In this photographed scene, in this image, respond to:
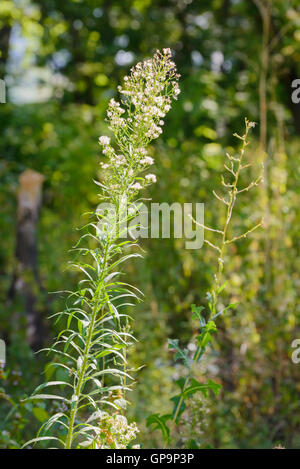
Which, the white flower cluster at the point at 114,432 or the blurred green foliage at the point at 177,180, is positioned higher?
the blurred green foliage at the point at 177,180

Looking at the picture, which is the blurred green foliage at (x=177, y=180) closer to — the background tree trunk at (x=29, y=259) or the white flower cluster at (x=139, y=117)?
the background tree trunk at (x=29, y=259)

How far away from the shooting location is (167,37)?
849 cm

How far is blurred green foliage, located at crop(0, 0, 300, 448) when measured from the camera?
3.34 m

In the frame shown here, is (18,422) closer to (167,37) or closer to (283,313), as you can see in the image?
(283,313)

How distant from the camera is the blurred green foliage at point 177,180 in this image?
11.0ft

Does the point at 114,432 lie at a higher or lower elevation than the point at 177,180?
lower

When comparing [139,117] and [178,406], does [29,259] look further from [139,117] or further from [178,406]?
[139,117]

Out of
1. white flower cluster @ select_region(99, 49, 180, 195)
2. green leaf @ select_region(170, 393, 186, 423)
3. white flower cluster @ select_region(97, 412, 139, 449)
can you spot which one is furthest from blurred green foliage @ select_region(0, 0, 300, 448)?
white flower cluster @ select_region(99, 49, 180, 195)

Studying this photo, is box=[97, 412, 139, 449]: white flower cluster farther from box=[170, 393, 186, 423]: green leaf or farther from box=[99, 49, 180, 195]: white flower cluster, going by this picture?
box=[99, 49, 180, 195]: white flower cluster

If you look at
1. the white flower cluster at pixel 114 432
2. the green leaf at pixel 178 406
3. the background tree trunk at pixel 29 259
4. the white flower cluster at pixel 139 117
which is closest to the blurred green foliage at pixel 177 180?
the background tree trunk at pixel 29 259

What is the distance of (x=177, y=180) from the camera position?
15.0 ft

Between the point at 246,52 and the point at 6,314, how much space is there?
562 cm

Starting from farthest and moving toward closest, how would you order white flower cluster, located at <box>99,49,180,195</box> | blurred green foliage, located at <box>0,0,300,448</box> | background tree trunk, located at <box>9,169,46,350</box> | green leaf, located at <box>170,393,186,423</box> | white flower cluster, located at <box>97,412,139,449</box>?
background tree trunk, located at <box>9,169,46,350</box>
blurred green foliage, located at <box>0,0,300,448</box>
green leaf, located at <box>170,393,186,423</box>
white flower cluster, located at <box>97,412,139,449</box>
white flower cluster, located at <box>99,49,180,195</box>

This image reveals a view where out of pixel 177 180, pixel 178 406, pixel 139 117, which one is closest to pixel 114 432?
pixel 178 406
